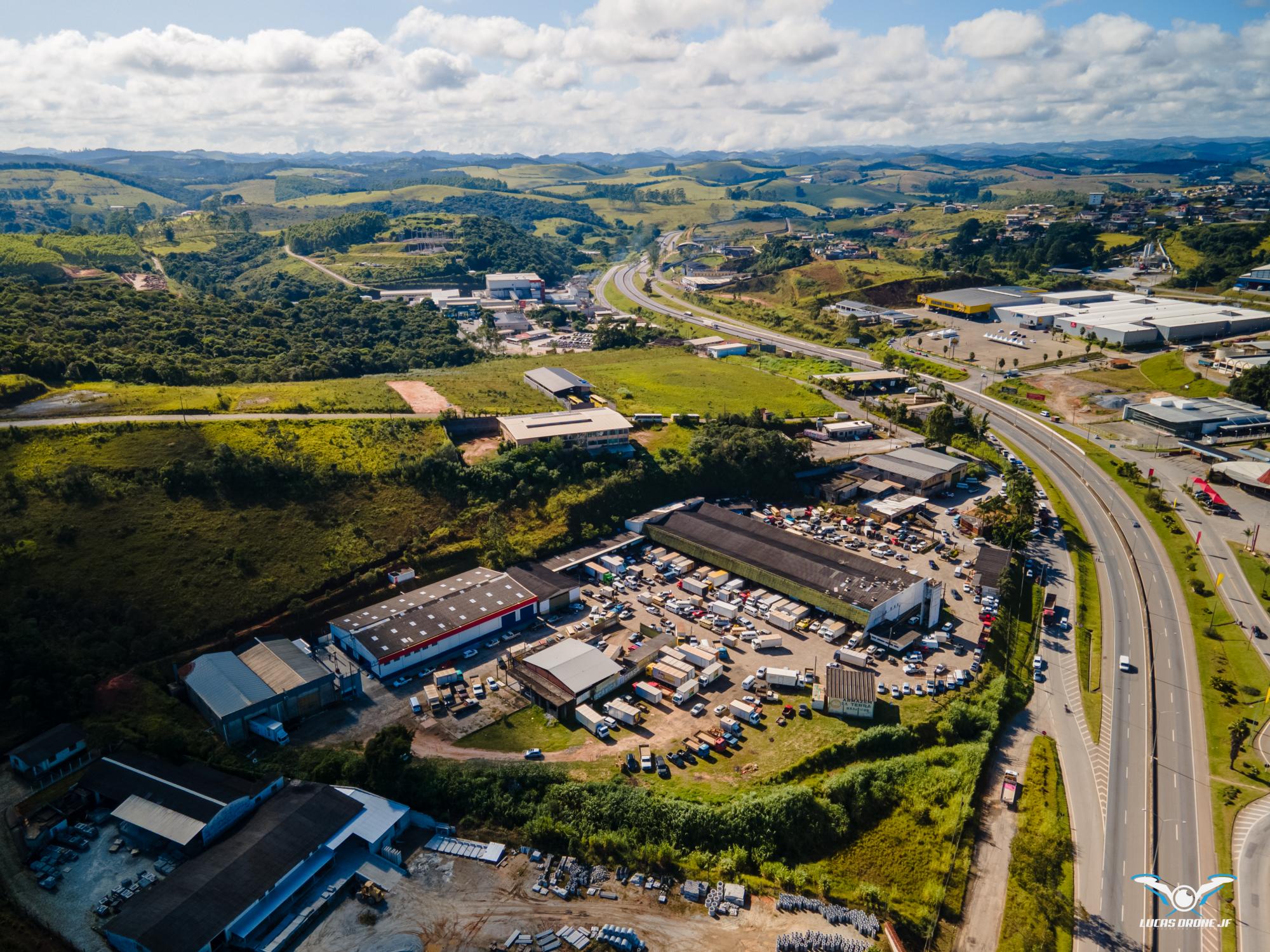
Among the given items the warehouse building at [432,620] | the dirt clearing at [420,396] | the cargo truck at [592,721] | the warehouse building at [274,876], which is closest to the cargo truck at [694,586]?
the warehouse building at [432,620]

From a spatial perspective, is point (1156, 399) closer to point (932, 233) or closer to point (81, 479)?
point (81, 479)

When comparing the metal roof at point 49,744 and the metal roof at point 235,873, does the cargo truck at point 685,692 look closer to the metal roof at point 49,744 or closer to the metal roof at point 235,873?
the metal roof at point 235,873

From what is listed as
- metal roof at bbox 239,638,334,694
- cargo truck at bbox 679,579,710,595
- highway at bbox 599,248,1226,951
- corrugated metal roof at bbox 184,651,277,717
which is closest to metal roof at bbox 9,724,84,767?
corrugated metal roof at bbox 184,651,277,717

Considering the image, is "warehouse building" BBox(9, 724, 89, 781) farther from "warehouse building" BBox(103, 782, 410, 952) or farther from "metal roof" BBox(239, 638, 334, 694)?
"warehouse building" BBox(103, 782, 410, 952)

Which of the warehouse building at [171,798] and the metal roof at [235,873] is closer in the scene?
the metal roof at [235,873]

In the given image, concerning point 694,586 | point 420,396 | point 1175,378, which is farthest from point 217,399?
point 1175,378

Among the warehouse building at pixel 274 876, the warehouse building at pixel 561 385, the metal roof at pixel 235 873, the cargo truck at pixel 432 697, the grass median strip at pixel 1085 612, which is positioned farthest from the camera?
the warehouse building at pixel 561 385
